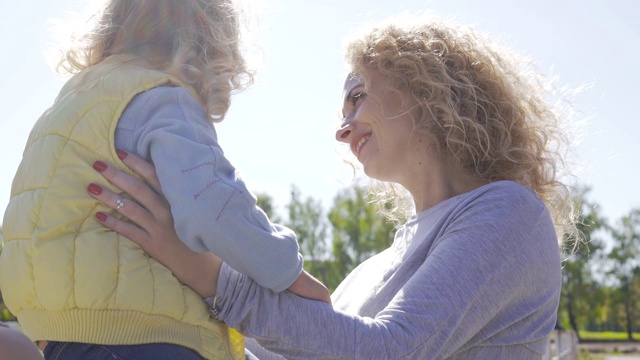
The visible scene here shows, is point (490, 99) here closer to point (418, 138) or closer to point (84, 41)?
point (418, 138)

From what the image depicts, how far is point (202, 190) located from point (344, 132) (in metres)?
1.48

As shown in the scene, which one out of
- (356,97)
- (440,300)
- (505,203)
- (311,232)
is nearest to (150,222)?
(440,300)

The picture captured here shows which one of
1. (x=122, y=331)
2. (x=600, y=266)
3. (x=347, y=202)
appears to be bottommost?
(x=600, y=266)

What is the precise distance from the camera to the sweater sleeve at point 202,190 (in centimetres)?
220

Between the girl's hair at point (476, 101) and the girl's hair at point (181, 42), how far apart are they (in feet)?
3.08

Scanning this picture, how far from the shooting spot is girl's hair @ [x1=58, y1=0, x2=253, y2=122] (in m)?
2.49

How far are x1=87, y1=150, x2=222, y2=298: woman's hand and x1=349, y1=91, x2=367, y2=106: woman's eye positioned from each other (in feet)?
4.59

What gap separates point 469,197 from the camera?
115 inches

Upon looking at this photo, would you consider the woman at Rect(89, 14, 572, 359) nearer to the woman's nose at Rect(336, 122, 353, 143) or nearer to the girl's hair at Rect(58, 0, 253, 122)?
the woman's nose at Rect(336, 122, 353, 143)

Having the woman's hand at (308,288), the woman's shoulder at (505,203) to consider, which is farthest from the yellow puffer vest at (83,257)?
the woman's shoulder at (505,203)

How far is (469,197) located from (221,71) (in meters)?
0.97

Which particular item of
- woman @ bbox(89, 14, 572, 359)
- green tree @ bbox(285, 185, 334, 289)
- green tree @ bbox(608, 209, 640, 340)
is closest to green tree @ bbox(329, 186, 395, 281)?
green tree @ bbox(285, 185, 334, 289)

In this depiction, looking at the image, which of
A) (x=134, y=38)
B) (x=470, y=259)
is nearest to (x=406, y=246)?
(x=470, y=259)

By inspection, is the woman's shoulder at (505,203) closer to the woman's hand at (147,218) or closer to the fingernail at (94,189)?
the woman's hand at (147,218)
